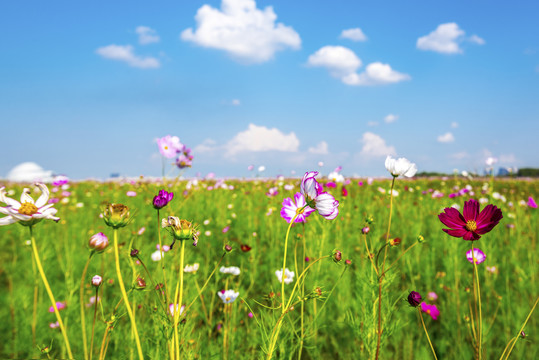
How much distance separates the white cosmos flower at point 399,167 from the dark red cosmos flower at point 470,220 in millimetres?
267

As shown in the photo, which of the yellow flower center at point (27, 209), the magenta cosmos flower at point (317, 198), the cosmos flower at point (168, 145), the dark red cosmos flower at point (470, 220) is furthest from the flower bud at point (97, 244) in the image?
the cosmos flower at point (168, 145)

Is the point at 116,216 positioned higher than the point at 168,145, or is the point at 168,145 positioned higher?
the point at 168,145

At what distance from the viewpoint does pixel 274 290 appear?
1.54m

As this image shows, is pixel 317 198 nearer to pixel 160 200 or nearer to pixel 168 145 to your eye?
pixel 160 200

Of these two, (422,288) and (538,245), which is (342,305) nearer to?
(422,288)

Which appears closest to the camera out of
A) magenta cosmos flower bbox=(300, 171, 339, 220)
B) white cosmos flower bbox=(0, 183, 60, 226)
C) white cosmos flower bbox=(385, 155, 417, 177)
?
white cosmos flower bbox=(0, 183, 60, 226)

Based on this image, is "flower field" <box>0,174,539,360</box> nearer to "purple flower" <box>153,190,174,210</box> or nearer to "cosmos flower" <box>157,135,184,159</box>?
"purple flower" <box>153,190,174,210</box>

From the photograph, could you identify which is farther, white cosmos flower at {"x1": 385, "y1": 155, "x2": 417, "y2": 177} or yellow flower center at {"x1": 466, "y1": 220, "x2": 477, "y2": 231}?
white cosmos flower at {"x1": 385, "y1": 155, "x2": 417, "y2": 177}

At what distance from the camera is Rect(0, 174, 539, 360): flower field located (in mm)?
877

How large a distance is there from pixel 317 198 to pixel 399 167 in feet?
1.49

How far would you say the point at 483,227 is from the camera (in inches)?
34.0

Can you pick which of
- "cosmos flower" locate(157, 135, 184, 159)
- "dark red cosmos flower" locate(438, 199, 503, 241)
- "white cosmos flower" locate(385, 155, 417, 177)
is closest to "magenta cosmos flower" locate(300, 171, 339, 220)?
"dark red cosmos flower" locate(438, 199, 503, 241)

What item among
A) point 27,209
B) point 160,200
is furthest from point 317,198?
point 27,209

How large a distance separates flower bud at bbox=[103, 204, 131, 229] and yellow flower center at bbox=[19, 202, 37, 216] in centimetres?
16
